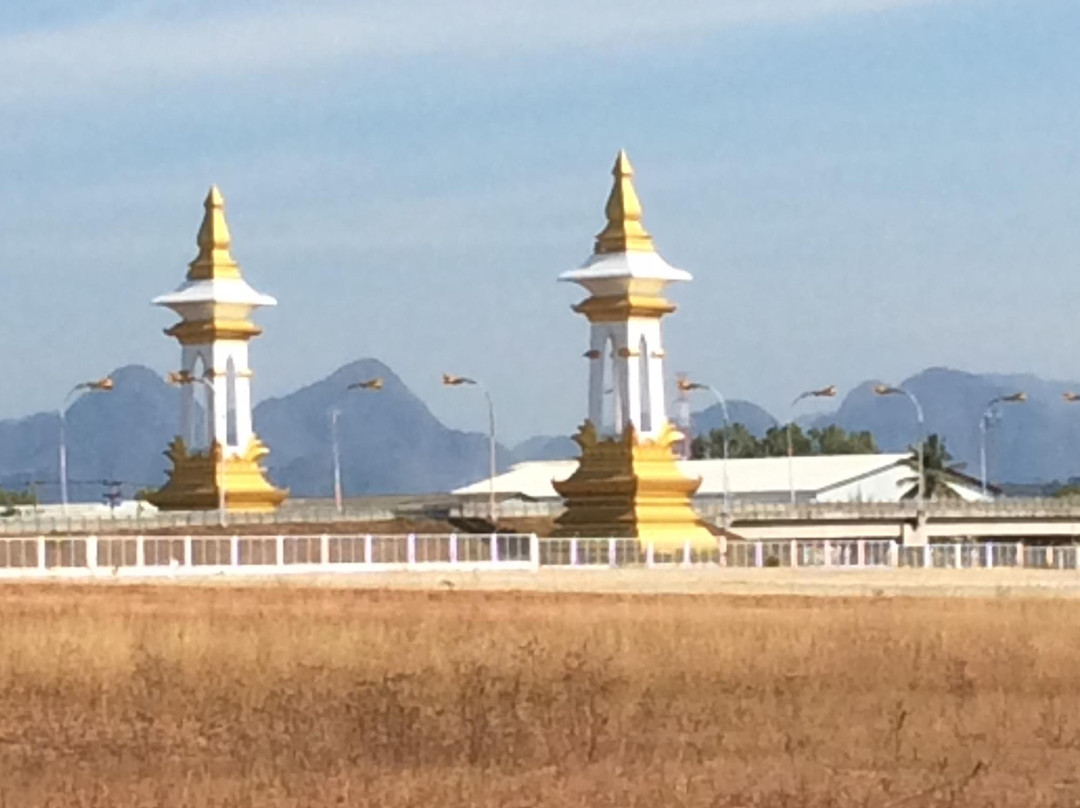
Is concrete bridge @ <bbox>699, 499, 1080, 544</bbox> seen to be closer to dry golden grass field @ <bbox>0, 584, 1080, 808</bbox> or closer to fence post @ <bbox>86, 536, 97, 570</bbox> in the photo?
fence post @ <bbox>86, 536, 97, 570</bbox>

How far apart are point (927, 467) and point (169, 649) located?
149571mm

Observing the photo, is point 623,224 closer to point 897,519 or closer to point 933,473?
point 897,519

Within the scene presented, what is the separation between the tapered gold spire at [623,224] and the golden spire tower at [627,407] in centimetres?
4

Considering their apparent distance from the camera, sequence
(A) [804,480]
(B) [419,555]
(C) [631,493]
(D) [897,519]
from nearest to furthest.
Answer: (B) [419,555], (C) [631,493], (D) [897,519], (A) [804,480]

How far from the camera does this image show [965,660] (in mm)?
33344

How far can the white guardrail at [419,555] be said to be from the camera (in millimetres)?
78125

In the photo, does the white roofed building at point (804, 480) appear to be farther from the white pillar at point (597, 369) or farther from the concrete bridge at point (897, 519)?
the white pillar at point (597, 369)

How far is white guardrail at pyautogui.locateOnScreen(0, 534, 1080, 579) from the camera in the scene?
78.1 meters

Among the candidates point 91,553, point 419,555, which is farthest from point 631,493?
point 91,553

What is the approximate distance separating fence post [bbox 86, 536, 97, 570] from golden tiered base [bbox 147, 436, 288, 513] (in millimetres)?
31891

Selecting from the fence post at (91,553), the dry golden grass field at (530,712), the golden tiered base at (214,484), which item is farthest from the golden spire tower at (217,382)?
the dry golden grass field at (530,712)

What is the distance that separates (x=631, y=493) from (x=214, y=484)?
58.6ft

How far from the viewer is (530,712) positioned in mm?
25984

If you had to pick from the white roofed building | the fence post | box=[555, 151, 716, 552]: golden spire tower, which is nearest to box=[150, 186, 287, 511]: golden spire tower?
box=[555, 151, 716, 552]: golden spire tower
